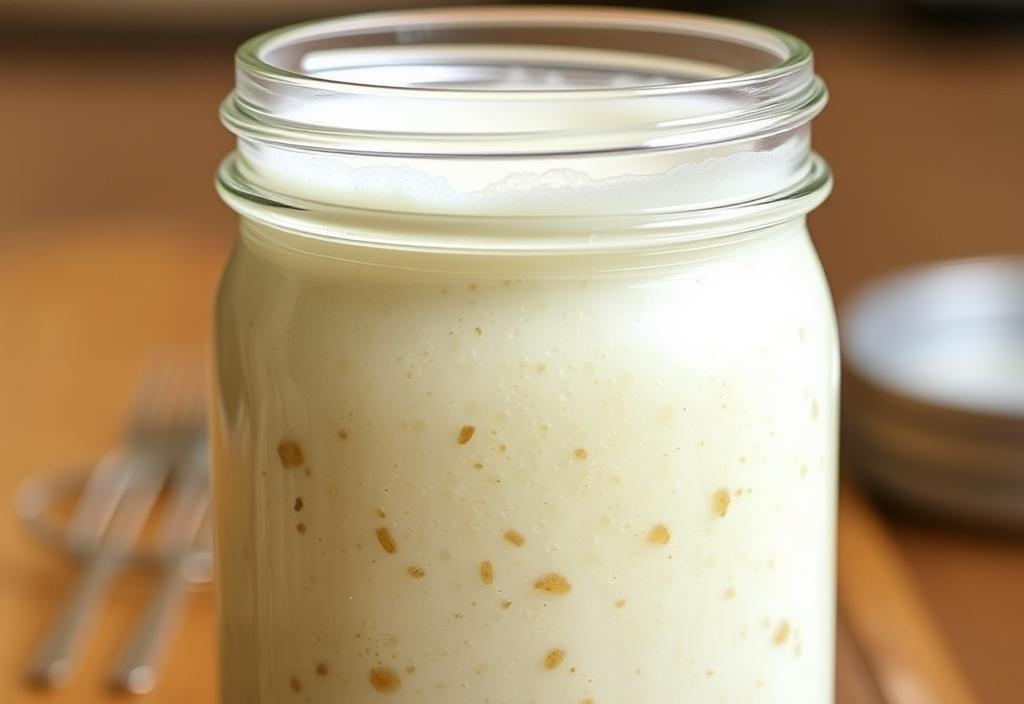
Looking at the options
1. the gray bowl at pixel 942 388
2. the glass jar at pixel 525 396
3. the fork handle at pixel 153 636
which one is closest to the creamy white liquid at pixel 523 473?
the glass jar at pixel 525 396

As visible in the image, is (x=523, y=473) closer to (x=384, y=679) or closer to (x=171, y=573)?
(x=384, y=679)

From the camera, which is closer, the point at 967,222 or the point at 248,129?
the point at 248,129

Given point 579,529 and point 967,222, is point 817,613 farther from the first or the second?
point 967,222

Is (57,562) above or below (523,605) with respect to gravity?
below

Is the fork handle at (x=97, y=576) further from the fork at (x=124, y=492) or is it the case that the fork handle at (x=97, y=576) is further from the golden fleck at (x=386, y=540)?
the golden fleck at (x=386, y=540)

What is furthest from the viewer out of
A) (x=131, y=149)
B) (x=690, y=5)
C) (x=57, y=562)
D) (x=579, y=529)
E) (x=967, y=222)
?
(x=690, y=5)

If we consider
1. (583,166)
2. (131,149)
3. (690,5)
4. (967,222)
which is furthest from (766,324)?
(690,5)

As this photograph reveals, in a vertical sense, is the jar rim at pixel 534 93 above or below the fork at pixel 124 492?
above

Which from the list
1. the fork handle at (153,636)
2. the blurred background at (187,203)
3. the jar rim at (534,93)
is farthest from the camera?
the blurred background at (187,203)

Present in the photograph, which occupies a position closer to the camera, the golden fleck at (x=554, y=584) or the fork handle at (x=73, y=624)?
the golden fleck at (x=554, y=584)
